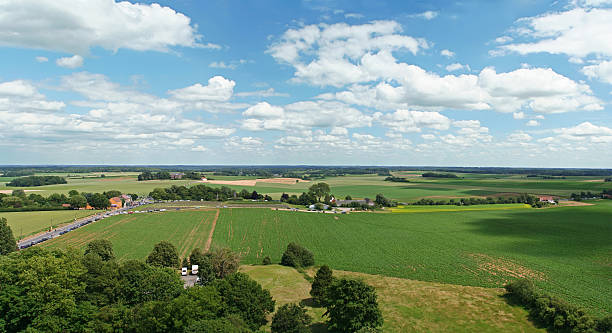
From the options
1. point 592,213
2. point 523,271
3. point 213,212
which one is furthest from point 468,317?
point 592,213

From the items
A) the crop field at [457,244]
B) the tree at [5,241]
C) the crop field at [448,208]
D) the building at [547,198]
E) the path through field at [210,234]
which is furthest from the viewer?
the building at [547,198]

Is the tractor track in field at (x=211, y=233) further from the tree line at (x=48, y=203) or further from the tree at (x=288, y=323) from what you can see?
the tree line at (x=48, y=203)

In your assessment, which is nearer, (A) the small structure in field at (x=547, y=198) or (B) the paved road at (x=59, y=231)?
(B) the paved road at (x=59, y=231)

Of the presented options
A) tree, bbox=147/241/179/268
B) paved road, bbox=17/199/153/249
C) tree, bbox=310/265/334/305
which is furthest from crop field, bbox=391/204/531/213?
paved road, bbox=17/199/153/249

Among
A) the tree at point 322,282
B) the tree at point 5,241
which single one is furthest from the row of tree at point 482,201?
the tree at point 5,241

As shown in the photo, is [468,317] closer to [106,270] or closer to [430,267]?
[430,267]

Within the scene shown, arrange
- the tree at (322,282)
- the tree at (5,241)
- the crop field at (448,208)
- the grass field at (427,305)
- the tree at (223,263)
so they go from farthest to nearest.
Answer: the crop field at (448,208), the tree at (5,241), the tree at (223,263), the tree at (322,282), the grass field at (427,305)

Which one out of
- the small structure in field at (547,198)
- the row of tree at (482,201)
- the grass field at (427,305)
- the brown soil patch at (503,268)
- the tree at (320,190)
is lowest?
the grass field at (427,305)
